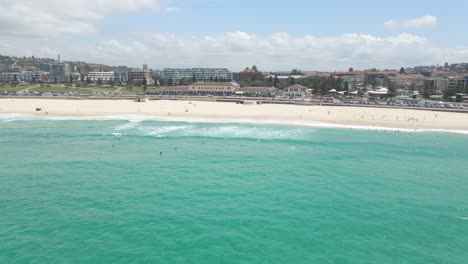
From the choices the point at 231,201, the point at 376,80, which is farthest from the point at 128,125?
the point at 376,80

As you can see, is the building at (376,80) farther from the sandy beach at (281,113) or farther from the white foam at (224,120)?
the white foam at (224,120)

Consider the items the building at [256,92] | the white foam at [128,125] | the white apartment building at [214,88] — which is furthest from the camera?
the white apartment building at [214,88]

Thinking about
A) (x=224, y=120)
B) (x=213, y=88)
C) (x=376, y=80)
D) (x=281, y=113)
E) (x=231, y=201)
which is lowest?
(x=231, y=201)

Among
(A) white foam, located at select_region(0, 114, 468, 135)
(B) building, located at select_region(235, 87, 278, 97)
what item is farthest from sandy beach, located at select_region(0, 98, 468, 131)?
(B) building, located at select_region(235, 87, 278, 97)

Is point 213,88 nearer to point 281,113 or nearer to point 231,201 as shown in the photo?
point 281,113

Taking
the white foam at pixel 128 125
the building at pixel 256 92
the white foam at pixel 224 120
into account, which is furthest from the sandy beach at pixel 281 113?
the building at pixel 256 92

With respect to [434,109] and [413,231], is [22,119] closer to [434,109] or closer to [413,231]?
[413,231]
